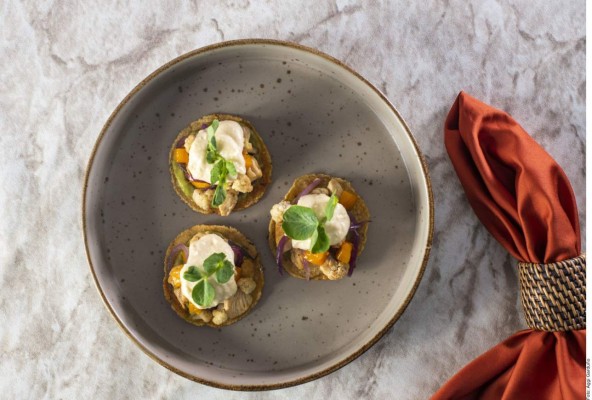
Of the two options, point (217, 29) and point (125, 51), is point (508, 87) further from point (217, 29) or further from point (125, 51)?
point (125, 51)

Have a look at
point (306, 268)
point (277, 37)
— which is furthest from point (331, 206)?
point (277, 37)

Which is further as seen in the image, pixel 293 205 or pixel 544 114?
pixel 544 114

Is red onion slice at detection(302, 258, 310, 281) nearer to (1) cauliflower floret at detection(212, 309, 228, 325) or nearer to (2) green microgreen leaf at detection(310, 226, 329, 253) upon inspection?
(2) green microgreen leaf at detection(310, 226, 329, 253)

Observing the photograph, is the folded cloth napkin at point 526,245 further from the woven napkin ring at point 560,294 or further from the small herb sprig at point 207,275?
the small herb sprig at point 207,275

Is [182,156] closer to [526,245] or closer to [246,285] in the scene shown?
[246,285]

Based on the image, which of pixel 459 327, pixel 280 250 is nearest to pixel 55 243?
pixel 280 250

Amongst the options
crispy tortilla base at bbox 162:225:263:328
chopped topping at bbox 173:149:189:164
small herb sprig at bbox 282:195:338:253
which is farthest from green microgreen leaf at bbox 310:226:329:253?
chopped topping at bbox 173:149:189:164
